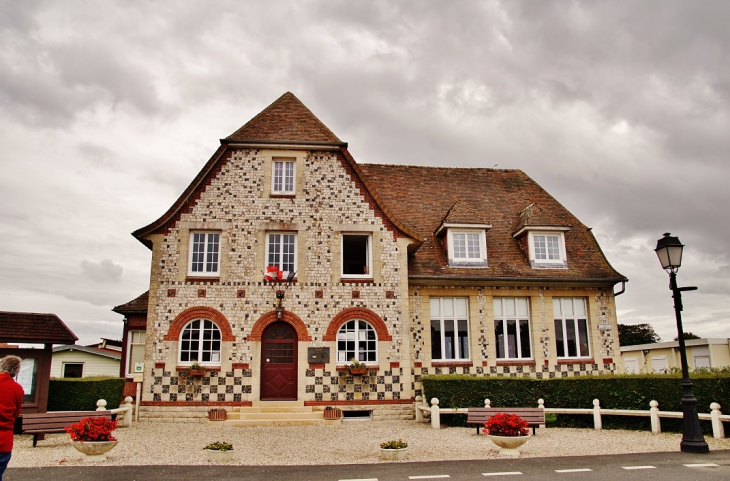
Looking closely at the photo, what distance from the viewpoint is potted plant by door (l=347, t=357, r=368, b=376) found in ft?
56.3

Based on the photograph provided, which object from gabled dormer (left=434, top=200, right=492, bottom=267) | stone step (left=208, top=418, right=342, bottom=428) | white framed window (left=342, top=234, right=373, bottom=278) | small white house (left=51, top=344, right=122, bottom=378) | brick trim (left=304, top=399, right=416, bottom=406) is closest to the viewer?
stone step (left=208, top=418, right=342, bottom=428)

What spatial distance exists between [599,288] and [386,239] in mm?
7903

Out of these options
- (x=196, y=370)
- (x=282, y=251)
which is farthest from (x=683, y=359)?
(x=196, y=370)

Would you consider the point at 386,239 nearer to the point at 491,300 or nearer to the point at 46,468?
the point at 491,300

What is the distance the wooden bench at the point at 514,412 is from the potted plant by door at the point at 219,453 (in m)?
6.01

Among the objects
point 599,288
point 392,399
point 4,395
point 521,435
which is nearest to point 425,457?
point 521,435

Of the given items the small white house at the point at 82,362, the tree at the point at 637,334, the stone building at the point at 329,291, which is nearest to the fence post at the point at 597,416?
the stone building at the point at 329,291

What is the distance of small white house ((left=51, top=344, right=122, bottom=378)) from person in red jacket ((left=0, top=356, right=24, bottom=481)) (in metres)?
22.3

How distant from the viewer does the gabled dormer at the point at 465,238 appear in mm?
19734

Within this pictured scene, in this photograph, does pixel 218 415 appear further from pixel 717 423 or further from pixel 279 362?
pixel 717 423

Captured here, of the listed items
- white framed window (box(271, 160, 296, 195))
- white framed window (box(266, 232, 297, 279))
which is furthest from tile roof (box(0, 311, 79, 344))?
white framed window (box(271, 160, 296, 195))

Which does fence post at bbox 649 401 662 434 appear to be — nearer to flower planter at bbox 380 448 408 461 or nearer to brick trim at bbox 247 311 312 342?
flower planter at bbox 380 448 408 461

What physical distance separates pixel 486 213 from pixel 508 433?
39.5 feet

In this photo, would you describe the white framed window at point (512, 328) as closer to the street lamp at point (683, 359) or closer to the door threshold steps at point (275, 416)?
the door threshold steps at point (275, 416)
